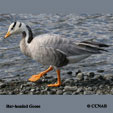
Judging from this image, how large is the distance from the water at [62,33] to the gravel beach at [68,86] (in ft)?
2.37

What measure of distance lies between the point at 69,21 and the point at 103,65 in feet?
24.3

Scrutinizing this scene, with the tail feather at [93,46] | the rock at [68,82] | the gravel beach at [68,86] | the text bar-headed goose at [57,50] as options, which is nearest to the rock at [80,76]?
the gravel beach at [68,86]

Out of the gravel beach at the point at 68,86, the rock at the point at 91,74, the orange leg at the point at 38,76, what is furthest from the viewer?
the rock at the point at 91,74

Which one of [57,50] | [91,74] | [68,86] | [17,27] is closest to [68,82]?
[68,86]

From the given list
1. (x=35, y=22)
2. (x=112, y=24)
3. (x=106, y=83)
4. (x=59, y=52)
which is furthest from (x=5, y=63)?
(x=112, y=24)

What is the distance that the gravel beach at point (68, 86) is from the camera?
32.5ft

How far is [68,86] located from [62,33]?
6.28 meters

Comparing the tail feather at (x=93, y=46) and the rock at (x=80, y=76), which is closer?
the tail feather at (x=93, y=46)

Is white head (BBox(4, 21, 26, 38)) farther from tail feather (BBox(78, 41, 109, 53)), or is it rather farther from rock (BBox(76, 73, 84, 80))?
rock (BBox(76, 73, 84, 80))

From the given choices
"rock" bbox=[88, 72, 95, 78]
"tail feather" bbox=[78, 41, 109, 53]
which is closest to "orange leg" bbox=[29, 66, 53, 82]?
"rock" bbox=[88, 72, 95, 78]

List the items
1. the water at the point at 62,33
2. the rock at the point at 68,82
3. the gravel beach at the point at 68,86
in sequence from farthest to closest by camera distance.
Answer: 1. the water at the point at 62,33
2. the rock at the point at 68,82
3. the gravel beach at the point at 68,86

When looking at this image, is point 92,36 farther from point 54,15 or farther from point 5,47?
point 54,15

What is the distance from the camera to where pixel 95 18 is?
20.4 metres

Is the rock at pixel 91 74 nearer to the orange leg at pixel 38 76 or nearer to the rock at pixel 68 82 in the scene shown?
the rock at pixel 68 82
